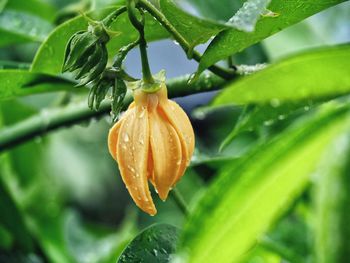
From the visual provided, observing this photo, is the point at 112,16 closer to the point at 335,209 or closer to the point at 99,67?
the point at 99,67

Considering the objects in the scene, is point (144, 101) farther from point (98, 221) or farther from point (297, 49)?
point (98, 221)

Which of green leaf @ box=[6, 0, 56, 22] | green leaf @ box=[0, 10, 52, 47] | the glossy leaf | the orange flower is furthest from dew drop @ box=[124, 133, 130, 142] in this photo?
the glossy leaf

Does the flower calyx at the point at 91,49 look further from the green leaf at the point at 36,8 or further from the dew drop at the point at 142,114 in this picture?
the green leaf at the point at 36,8

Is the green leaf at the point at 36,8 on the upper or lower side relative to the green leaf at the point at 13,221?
upper

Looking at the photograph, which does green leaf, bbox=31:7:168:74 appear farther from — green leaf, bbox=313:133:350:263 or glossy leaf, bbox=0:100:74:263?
glossy leaf, bbox=0:100:74:263

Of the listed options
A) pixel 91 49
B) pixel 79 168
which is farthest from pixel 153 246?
pixel 79 168

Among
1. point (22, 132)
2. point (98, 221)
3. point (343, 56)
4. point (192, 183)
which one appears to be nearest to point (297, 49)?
point (192, 183)

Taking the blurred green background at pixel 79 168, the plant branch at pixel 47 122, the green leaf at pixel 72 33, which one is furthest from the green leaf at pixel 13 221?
the green leaf at pixel 72 33

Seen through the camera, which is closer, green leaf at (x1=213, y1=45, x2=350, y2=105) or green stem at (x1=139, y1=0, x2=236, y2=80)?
green leaf at (x1=213, y1=45, x2=350, y2=105)
